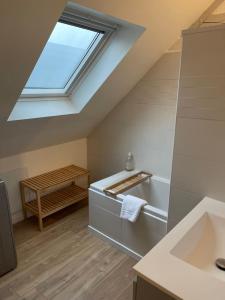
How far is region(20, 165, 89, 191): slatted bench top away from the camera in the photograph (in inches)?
94.6

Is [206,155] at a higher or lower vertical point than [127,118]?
lower

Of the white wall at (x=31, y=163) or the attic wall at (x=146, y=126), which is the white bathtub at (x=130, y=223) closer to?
the attic wall at (x=146, y=126)

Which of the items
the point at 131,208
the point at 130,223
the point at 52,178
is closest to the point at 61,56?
the point at 52,178

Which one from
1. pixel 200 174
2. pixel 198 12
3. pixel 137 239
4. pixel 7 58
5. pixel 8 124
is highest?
pixel 198 12

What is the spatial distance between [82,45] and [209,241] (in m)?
1.69

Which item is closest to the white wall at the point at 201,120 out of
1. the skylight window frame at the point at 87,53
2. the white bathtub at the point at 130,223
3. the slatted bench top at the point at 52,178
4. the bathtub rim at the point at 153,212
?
the bathtub rim at the point at 153,212

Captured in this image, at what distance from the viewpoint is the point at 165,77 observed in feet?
7.45

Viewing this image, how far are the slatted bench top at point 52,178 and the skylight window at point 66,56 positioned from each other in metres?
0.88

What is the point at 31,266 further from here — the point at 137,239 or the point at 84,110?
the point at 84,110

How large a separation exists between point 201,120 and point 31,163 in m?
1.83

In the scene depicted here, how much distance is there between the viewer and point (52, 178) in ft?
8.48

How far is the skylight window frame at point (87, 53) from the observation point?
1.66m

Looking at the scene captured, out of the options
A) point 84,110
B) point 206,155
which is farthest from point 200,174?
point 84,110

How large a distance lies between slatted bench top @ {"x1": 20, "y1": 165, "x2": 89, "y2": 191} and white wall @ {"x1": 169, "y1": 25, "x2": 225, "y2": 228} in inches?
53.0
